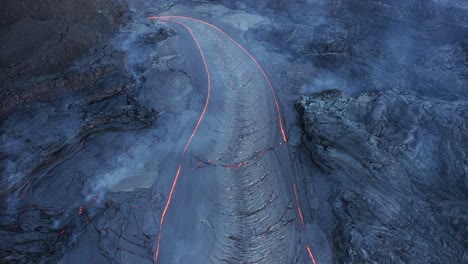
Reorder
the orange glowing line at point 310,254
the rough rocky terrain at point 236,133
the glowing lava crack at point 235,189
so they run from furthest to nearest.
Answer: the rough rocky terrain at point 236,133 < the glowing lava crack at point 235,189 < the orange glowing line at point 310,254

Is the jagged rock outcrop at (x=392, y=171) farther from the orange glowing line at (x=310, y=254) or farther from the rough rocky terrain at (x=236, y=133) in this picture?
the orange glowing line at (x=310, y=254)

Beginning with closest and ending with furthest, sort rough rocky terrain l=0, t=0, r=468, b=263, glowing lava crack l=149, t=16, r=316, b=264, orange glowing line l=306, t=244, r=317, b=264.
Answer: orange glowing line l=306, t=244, r=317, b=264, glowing lava crack l=149, t=16, r=316, b=264, rough rocky terrain l=0, t=0, r=468, b=263

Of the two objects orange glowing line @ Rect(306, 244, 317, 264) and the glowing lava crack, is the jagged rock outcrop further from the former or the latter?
the glowing lava crack

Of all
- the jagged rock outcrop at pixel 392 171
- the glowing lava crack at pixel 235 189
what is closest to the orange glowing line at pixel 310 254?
the glowing lava crack at pixel 235 189

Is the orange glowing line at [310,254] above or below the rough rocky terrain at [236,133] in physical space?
below

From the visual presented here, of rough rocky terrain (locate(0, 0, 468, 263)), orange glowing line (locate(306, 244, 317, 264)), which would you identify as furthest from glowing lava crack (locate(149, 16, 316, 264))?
rough rocky terrain (locate(0, 0, 468, 263))

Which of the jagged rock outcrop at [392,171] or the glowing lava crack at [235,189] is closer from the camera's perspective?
the jagged rock outcrop at [392,171]

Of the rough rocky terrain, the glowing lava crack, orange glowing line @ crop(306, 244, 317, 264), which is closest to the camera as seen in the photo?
orange glowing line @ crop(306, 244, 317, 264)

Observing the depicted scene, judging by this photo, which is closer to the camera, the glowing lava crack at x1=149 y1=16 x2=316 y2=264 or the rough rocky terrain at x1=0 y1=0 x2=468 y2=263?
the glowing lava crack at x1=149 y1=16 x2=316 y2=264

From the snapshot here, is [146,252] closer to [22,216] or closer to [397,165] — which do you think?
[22,216]
